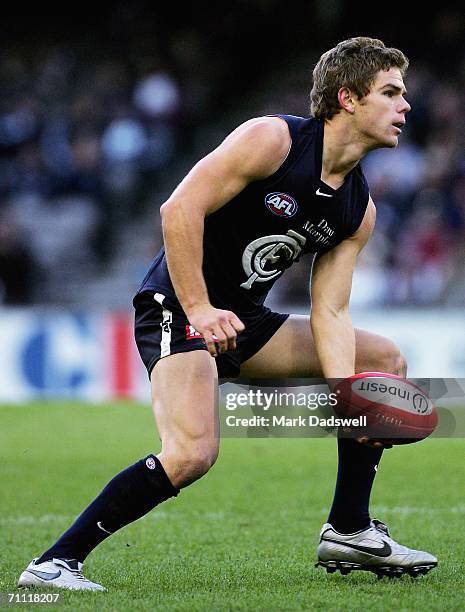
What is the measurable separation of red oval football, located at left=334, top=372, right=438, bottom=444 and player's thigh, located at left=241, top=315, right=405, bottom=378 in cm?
50

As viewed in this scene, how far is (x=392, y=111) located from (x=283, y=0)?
1461 centimetres

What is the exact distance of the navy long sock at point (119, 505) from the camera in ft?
14.2

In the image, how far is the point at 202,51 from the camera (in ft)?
60.0

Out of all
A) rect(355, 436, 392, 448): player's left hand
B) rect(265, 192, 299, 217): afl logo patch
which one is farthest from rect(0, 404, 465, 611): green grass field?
rect(265, 192, 299, 217): afl logo patch

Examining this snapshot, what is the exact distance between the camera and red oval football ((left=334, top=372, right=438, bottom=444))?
431cm

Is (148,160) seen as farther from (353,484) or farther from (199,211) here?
(199,211)

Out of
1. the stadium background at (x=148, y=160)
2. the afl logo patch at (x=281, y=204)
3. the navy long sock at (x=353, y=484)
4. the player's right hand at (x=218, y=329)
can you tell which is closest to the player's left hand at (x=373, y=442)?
the navy long sock at (x=353, y=484)

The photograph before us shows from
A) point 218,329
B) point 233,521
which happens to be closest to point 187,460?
point 218,329

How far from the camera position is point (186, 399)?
14.1 feet

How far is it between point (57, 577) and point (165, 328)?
1.01m

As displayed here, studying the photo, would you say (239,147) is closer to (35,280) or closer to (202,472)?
(202,472)

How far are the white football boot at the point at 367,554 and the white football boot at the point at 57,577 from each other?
94 centimetres

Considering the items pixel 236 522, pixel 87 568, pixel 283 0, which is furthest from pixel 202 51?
pixel 87 568

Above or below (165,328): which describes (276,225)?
above
